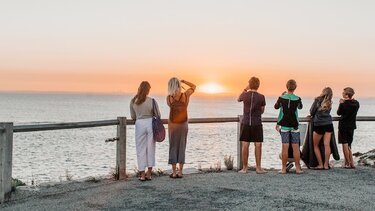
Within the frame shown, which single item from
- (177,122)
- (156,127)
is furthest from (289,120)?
(156,127)

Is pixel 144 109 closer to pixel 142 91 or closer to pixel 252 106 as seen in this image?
pixel 142 91

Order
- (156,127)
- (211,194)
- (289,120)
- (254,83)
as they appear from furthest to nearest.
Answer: (289,120) < (254,83) < (156,127) < (211,194)

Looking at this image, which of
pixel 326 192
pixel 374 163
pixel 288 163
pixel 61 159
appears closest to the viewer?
pixel 326 192

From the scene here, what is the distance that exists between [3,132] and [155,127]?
2.91m

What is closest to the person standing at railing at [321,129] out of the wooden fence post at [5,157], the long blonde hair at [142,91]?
the long blonde hair at [142,91]

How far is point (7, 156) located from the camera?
27.6 ft

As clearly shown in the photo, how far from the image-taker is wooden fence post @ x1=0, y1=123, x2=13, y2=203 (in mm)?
8328

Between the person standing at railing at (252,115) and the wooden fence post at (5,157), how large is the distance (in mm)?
4701

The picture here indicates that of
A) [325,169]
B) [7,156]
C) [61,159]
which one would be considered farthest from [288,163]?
[61,159]

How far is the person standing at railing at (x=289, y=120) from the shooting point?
36.7 ft

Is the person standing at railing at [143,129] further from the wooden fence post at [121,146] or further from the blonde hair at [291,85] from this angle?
the blonde hair at [291,85]

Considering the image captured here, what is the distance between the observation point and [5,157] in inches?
329

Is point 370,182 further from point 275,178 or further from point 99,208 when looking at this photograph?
point 99,208

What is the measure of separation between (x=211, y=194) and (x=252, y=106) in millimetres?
2783
